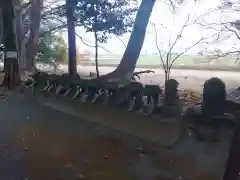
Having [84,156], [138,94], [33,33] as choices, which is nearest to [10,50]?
[33,33]

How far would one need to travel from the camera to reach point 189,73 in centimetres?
1002

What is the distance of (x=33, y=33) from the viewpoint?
59.2 feet

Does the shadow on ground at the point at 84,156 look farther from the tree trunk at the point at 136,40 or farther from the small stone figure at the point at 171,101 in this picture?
the tree trunk at the point at 136,40

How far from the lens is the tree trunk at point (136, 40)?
372 inches

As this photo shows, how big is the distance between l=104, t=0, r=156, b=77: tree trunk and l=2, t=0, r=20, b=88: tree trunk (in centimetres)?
430

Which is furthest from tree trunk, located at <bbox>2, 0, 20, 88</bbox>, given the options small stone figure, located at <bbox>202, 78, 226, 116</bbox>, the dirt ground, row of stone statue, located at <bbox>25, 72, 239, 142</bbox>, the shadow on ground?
small stone figure, located at <bbox>202, 78, 226, 116</bbox>

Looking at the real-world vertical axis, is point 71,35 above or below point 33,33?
below

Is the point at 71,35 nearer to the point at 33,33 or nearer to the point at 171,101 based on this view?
the point at 33,33

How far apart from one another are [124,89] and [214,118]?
3.37 metres

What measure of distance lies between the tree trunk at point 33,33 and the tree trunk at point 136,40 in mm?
8774

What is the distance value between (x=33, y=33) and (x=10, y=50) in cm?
520

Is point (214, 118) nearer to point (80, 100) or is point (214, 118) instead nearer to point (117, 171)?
point (117, 171)

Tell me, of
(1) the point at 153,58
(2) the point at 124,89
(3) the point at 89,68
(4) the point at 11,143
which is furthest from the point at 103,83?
(3) the point at 89,68

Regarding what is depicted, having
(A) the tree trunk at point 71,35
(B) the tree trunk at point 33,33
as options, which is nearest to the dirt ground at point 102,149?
(A) the tree trunk at point 71,35
